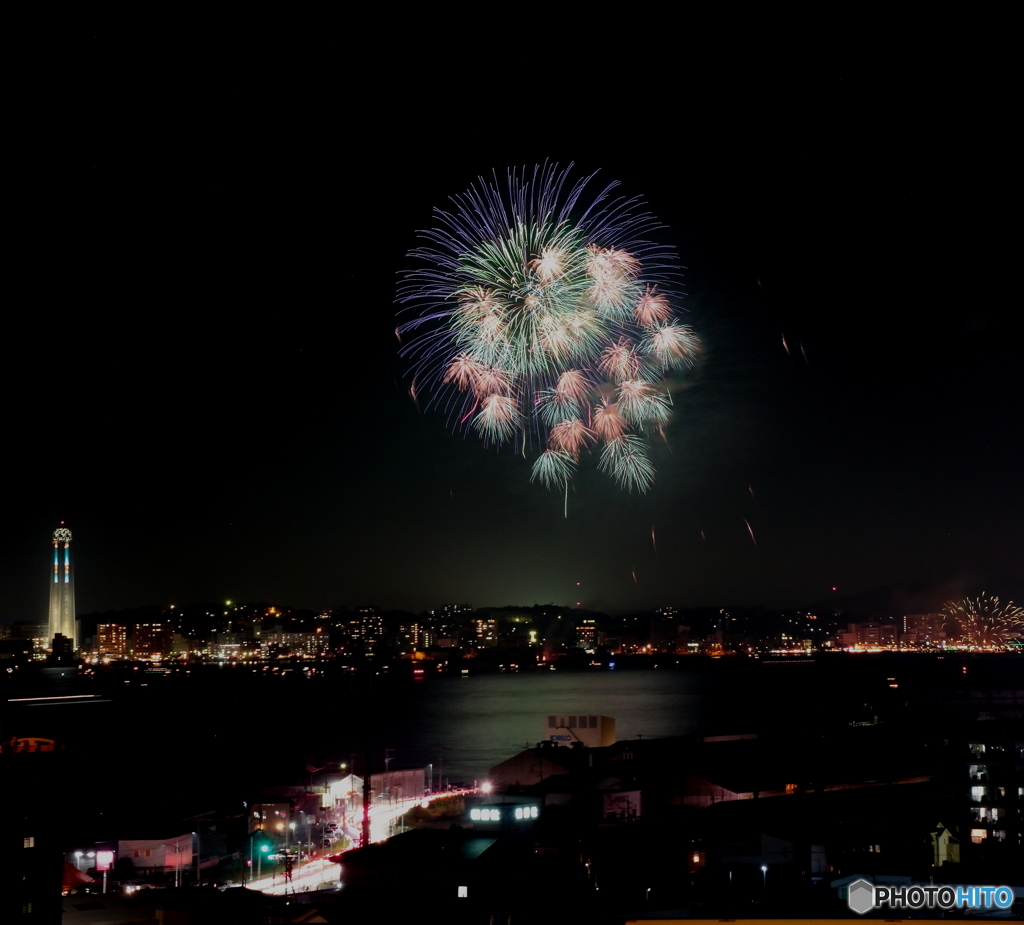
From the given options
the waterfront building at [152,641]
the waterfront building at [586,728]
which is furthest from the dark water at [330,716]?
the waterfront building at [152,641]

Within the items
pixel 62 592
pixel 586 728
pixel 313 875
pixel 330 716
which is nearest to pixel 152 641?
pixel 62 592

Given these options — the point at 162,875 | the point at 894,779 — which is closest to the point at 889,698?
the point at 894,779

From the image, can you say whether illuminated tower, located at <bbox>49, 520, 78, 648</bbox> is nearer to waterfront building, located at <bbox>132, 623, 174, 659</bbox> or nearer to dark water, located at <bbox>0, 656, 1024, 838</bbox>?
dark water, located at <bbox>0, 656, 1024, 838</bbox>

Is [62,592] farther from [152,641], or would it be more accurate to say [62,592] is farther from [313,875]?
[313,875]

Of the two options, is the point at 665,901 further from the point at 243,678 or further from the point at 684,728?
the point at 243,678

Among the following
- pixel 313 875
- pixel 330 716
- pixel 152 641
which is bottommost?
pixel 330 716

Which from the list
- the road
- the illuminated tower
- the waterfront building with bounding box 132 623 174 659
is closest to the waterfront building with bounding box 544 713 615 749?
the road

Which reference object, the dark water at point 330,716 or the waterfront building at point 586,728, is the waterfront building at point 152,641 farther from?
the waterfront building at point 586,728
